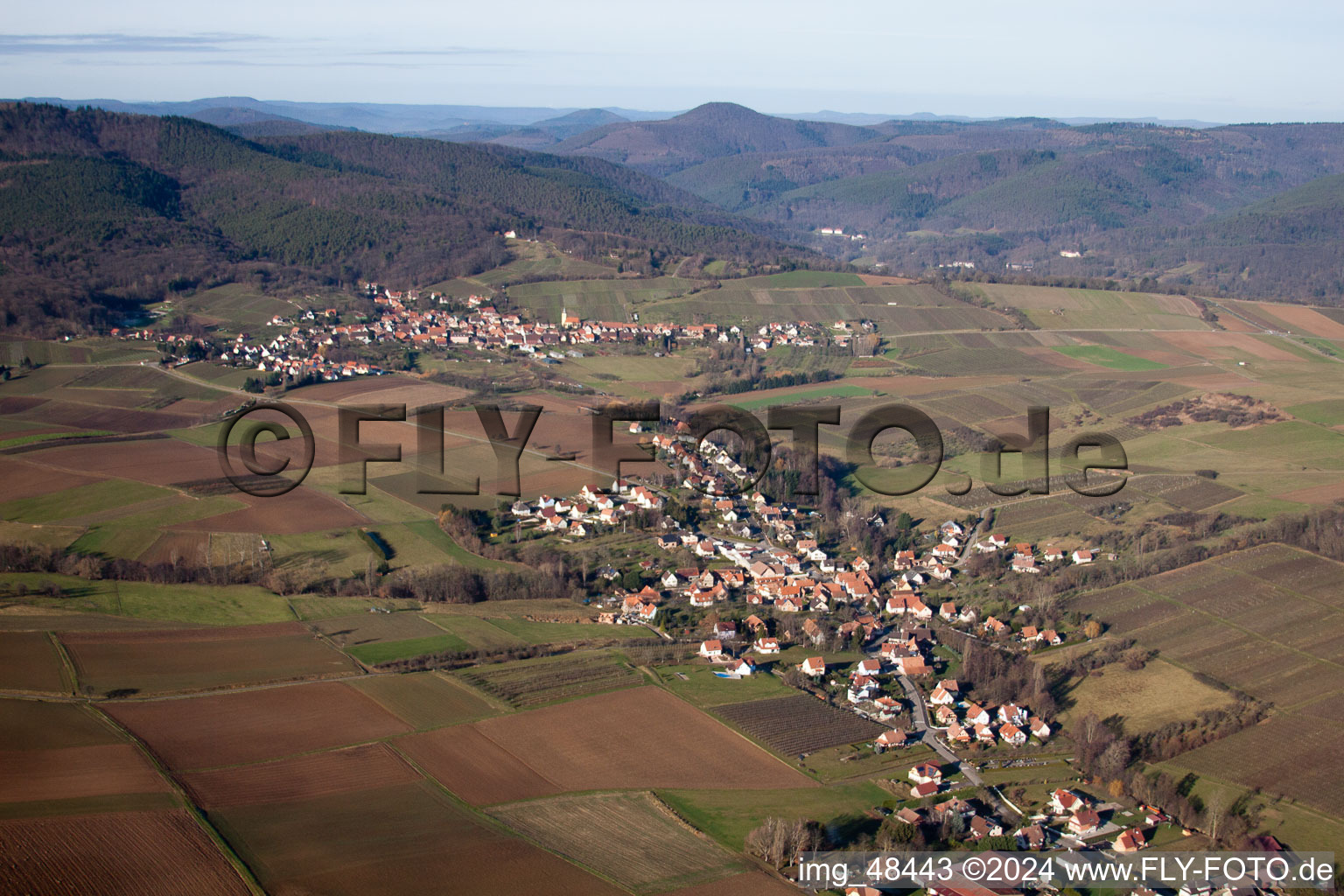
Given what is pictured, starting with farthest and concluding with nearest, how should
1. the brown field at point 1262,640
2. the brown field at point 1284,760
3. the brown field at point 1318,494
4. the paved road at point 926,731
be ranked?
the brown field at point 1318,494 < the paved road at point 926,731 < the brown field at point 1262,640 < the brown field at point 1284,760

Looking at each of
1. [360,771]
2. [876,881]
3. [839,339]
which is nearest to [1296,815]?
[876,881]

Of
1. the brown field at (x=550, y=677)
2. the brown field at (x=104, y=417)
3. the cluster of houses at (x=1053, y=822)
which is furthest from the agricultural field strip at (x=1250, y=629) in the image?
the brown field at (x=104, y=417)

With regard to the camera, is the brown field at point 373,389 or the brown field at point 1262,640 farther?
the brown field at point 373,389

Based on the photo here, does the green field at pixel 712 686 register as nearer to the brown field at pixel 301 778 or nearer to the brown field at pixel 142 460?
the brown field at pixel 301 778

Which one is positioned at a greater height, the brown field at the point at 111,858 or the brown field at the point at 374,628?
the brown field at the point at 111,858

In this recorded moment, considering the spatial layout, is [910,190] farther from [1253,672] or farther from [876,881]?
[876,881]

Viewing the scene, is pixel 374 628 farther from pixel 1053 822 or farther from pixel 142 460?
pixel 142 460
